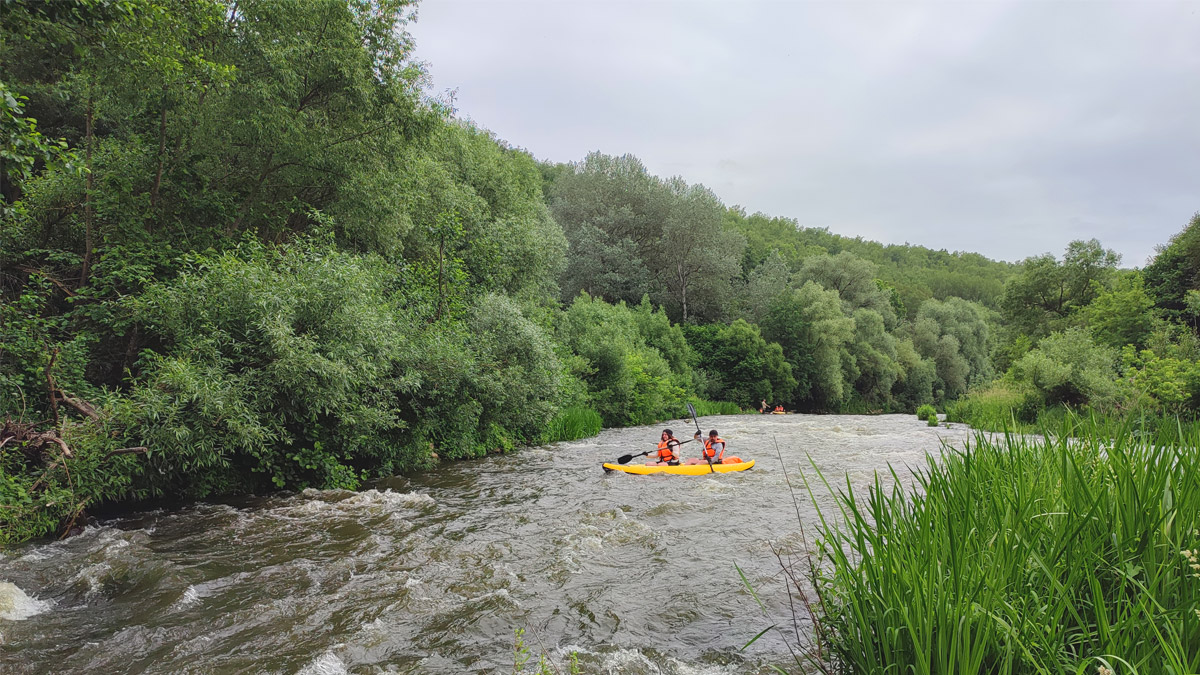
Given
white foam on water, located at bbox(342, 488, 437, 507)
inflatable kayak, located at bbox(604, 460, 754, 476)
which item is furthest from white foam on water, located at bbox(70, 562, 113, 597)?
inflatable kayak, located at bbox(604, 460, 754, 476)

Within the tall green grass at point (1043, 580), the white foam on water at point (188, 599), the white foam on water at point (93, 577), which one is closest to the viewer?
the tall green grass at point (1043, 580)

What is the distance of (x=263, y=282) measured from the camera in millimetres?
8367

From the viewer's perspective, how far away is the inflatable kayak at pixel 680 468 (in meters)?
11.2

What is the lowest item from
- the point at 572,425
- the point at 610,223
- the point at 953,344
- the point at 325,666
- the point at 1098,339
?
the point at 572,425

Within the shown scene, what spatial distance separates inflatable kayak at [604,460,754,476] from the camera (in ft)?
36.8

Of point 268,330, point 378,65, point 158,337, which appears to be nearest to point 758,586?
point 268,330

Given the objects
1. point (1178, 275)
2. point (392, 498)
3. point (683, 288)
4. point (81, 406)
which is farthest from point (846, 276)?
point (81, 406)

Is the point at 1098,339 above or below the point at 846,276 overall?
below

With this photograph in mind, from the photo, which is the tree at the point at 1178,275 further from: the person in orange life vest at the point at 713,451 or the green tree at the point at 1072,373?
the person in orange life vest at the point at 713,451

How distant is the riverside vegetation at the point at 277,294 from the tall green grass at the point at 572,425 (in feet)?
0.32

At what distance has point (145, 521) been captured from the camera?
7.23m

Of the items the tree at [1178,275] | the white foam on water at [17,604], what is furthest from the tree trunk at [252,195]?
the tree at [1178,275]

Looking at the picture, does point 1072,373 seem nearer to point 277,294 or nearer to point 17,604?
point 277,294

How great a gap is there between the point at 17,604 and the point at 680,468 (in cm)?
917
